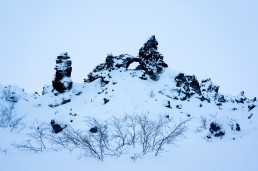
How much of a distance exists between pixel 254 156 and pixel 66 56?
30569 mm

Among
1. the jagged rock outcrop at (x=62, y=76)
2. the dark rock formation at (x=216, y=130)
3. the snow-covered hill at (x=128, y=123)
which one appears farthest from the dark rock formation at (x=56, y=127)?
the jagged rock outcrop at (x=62, y=76)

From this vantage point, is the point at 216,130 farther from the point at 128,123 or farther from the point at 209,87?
the point at 209,87

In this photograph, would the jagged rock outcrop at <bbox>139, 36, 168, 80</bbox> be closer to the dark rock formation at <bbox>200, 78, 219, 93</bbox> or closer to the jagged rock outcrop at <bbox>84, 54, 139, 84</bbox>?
the jagged rock outcrop at <bbox>84, 54, 139, 84</bbox>

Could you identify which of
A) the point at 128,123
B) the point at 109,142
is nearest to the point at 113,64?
the point at 128,123

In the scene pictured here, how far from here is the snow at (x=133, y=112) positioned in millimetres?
10172

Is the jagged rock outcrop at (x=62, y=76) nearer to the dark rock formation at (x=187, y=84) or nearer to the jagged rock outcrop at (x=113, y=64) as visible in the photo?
the jagged rock outcrop at (x=113, y=64)

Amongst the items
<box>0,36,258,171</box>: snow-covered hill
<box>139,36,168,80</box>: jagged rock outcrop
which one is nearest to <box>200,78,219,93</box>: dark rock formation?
<box>0,36,258,171</box>: snow-covered hill

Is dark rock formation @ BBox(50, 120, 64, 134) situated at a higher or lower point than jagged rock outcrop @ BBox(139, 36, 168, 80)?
lower

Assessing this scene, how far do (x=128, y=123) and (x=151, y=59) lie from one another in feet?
71.9

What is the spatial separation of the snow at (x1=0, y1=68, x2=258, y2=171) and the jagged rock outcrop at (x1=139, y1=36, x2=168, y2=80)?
3.63ft

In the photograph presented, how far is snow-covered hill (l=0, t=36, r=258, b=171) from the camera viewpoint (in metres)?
10.8

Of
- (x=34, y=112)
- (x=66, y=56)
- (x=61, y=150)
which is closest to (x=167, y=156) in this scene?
(x=61, y=150)

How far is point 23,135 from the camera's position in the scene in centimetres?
1664

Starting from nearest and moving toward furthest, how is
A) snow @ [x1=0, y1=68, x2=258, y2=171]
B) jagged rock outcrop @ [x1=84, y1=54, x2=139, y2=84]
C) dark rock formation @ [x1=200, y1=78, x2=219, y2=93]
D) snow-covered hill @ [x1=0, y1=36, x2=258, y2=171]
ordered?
snow @ [x1=0, y1=68, x2=258, y2=171], snow-covered hill @ [x1=0, y1=36, x2=258, y2=171], jagged rock outcrop @ [x1=84, y1=54, x2=139, y2=84], dark rock formation @ [x1=200, y1=78, x2=219, y2=93]
